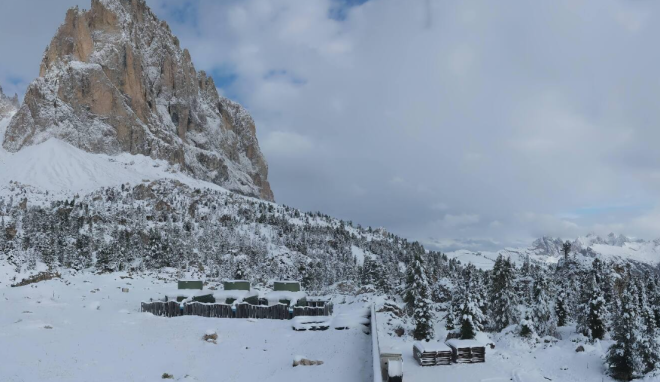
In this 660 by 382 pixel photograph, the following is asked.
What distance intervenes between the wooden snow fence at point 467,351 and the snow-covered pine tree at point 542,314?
16.7m

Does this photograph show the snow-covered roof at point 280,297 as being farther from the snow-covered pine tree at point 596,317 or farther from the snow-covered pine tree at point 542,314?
the snow-covered pine tree at point 596,317

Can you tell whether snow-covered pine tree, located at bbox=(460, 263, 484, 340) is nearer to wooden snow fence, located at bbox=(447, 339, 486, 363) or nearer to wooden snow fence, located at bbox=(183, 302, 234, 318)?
wooden snow fence, located at bbox=(447, 339, 486, 363)

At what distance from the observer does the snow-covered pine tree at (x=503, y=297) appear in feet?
159

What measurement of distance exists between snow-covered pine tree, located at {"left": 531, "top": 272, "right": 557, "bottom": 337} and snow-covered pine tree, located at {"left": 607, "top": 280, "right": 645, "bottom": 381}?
13.5 metres

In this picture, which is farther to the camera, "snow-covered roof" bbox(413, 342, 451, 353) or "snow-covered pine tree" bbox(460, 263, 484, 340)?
"snow-covered pine tree" bbox(460, 263, 484, 340)

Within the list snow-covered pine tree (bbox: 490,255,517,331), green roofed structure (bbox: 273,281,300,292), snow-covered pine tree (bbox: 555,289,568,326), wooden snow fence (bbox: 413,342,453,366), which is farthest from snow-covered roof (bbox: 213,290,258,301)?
snow-covered pine tree (bbox: 555,289,568,326)

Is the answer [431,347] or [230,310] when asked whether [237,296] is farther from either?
[431,347]

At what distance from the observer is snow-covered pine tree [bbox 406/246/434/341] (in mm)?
40844

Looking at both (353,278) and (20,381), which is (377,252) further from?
(20,381)

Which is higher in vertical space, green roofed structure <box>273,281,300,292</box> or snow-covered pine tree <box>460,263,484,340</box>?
green roofed structure <box>273,281,300,292</box>

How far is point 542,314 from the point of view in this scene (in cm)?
4234

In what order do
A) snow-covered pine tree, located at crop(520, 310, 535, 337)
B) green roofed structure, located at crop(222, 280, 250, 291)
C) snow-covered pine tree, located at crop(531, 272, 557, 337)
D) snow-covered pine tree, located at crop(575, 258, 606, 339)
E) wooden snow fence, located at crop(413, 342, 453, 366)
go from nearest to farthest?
wooden snow fence, located at crop(413, 342, 453, 366) < snow-covered pine tree, located at crop(575, 258, 606, 339) < snow-covered pine tree, located at crop(520, 310, 535, 337) < snow-covered pine tree, located at crop(531, 272, 557, 337) < green roofed structure, located at crop(222, 280, 250, 291)

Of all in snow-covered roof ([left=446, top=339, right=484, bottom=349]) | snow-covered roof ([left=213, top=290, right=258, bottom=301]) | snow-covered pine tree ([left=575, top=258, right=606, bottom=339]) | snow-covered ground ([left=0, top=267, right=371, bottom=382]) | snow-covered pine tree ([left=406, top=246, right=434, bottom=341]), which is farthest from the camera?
snow-covered roof ([left=213, top=290, right=258, bottom=301])

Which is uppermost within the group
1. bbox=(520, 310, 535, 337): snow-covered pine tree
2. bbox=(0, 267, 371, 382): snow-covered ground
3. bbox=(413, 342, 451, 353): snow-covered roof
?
bbox=(0, 267, 371, 382): snow-covered ground
